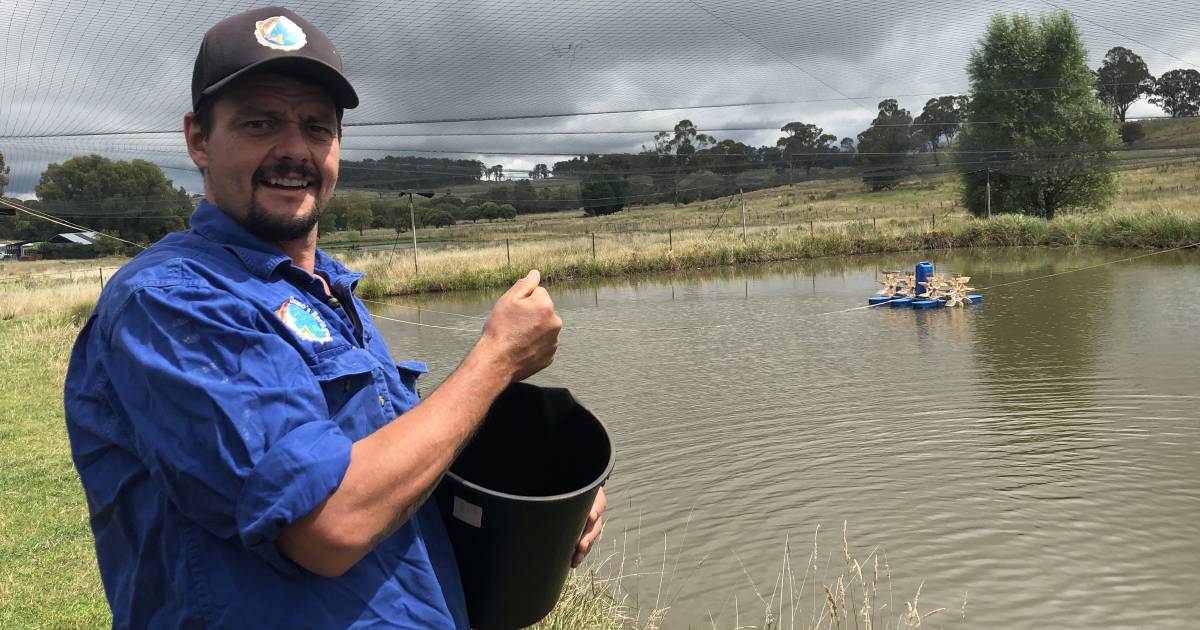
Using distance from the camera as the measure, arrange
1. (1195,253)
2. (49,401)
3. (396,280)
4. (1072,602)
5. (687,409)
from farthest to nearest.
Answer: (396,280), (1195,253), (687,409), (49,401), (1072,602)

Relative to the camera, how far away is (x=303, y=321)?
1.14 metres

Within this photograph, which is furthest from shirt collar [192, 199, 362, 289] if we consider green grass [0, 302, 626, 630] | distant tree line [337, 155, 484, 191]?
distant tree line [337, 155, 484, 191]

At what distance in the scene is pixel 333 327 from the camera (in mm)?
1243

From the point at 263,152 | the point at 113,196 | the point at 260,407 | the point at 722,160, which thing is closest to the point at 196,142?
the point at 263,152

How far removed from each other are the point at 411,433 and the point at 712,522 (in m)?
4.42

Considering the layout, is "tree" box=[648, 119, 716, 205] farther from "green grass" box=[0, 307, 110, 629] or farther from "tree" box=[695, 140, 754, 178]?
"green grass" box=[0, 307, 110, 629]

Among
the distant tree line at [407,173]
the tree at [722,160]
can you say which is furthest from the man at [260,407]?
the tree at [722,160]

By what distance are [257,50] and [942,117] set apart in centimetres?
3953

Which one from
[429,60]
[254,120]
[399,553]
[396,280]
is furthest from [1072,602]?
[396,280]

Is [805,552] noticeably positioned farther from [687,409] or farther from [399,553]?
[399,553]

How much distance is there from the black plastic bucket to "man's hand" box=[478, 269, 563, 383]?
0.18 meters

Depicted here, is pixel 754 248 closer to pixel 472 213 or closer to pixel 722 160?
pixel 722 160

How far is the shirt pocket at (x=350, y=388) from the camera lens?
112 centimetres

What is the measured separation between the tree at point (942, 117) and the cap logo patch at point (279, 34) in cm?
3356
